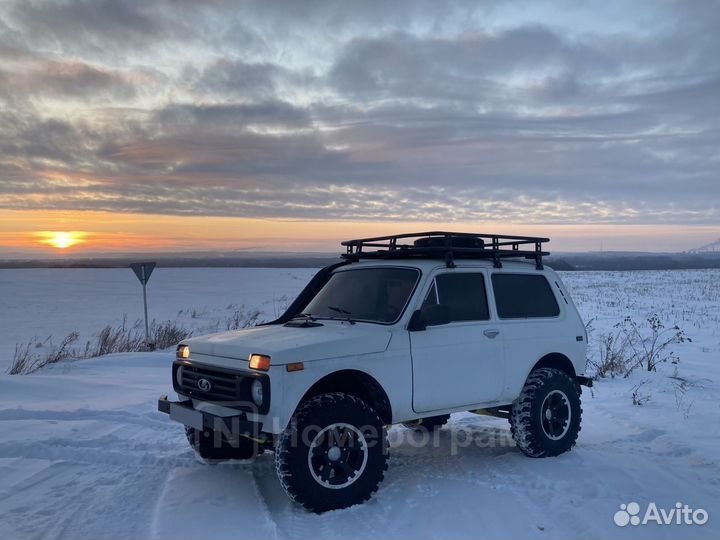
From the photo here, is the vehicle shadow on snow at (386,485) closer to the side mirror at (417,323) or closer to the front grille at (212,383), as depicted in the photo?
the front grille at (212,383)

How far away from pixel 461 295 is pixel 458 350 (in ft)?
1.97

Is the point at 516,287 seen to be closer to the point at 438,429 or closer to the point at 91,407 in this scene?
the point at 438,429

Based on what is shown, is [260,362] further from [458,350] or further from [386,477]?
[458,350]

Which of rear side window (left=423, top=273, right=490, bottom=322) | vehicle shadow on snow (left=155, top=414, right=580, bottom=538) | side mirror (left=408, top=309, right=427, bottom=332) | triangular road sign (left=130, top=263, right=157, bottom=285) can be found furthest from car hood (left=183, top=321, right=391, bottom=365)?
triangular road sign (left=130, top=263, right=157, bottom=285)

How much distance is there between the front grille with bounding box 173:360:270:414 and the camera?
4.91 meters

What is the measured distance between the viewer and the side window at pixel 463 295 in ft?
19.9

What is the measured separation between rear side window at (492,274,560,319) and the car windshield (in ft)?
3.59

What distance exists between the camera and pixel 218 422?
500cm

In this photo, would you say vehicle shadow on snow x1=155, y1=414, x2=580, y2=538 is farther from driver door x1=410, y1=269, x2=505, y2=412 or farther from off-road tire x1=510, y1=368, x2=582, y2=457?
driver door x1=410, y1=269, x2=505, y2=412

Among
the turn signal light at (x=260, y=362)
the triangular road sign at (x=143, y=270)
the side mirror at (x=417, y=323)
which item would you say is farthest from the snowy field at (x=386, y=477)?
the triangular road sign at (x=143, y=270)

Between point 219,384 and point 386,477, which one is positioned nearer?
point 219,384

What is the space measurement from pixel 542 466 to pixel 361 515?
214 centimetres

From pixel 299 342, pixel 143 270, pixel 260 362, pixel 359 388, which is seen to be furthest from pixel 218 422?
pixel 143 270

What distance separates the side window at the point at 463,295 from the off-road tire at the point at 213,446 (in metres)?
2.32
